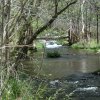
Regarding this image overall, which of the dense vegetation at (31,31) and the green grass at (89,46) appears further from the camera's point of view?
the green grass at (89,46)

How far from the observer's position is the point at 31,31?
14555 millimetres

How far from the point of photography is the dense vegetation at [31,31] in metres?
4.07

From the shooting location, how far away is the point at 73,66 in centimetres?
2019

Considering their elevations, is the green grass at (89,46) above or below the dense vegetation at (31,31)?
below

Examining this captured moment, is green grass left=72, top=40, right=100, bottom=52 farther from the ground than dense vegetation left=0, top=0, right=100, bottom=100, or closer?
closer

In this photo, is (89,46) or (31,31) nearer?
(31,31)

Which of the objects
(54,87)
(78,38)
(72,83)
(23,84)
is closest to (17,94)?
(23,84)

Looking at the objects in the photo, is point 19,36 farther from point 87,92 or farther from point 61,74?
point 61,74

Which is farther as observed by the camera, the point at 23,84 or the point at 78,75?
the point at 78,75

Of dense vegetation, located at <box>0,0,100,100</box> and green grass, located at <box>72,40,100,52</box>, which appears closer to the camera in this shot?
dense vegetation, located at <box>0,0,100,100</box>

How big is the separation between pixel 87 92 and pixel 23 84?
365 centimetres

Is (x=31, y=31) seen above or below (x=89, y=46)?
above

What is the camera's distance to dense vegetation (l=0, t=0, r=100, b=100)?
407 centimetres

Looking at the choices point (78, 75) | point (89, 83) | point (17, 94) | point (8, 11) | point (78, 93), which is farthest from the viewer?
point (78, 75)
